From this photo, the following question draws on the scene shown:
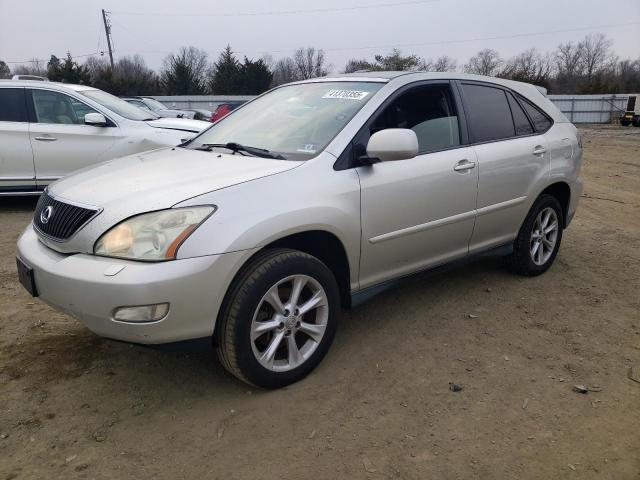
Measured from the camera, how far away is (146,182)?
2.87 metres

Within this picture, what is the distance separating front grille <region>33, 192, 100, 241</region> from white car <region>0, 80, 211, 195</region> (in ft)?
14.4

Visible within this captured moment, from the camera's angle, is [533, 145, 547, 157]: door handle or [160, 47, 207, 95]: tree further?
[160, 47, 207, 95]: tree

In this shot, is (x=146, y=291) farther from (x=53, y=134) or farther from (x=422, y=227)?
(x=53, y=134)

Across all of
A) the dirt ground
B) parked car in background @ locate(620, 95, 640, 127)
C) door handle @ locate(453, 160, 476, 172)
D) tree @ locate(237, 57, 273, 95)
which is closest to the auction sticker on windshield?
door handle @ locate(453, 160, 476, 172)

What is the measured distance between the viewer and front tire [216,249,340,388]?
2645 millimetres

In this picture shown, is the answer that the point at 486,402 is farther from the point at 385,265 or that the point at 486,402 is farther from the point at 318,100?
the point at 318,100

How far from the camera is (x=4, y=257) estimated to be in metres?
5.16

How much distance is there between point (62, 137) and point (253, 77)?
36.4 meters

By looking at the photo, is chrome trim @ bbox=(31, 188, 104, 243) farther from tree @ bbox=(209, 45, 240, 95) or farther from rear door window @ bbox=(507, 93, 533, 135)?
tree @ bbox=(209, 45, 240, 95)

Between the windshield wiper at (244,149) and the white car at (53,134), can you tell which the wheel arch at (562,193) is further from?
the white car at (53,134)

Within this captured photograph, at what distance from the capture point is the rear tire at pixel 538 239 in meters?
4.46

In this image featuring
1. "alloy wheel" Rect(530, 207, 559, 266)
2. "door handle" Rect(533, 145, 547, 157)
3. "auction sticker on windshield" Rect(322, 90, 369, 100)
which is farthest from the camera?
"alloy wheel" Rect(530, 207, 559, 266)

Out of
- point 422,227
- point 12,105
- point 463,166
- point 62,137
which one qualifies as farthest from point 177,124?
point 422,227

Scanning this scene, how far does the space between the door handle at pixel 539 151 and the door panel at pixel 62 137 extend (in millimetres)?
5309
